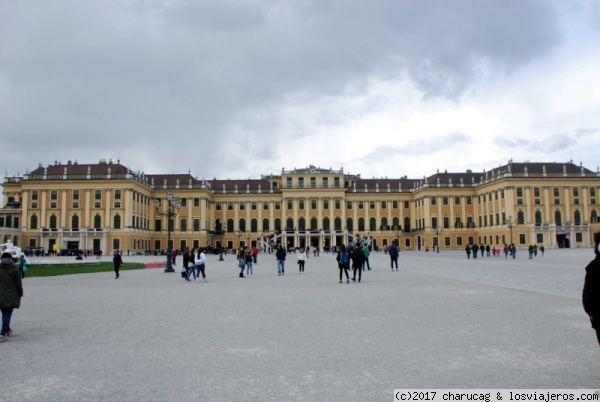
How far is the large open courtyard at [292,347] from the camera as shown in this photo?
5.86 m

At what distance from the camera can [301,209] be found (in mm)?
92625

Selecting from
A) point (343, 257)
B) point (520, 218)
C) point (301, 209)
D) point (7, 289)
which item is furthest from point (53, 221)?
point (7, 289)

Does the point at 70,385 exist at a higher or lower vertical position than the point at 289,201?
lower

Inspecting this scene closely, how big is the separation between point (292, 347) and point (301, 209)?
84695 mm

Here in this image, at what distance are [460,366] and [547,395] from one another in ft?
4.62

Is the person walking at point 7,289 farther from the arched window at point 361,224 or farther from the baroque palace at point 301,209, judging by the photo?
the arched window at point 361,224

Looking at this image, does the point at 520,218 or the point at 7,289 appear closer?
the point at 7,289

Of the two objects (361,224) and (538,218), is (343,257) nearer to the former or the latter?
(538,218)

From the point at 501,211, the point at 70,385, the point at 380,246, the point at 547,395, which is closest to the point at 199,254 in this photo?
the point at 70,385

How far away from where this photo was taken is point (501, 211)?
255 ft

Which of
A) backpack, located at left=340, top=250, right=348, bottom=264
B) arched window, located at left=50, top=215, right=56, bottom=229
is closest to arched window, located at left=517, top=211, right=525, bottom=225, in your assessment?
backpack, located at left=340, top=250, right=348, bottom=264

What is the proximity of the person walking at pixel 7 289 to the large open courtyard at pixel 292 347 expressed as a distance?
1.16ft

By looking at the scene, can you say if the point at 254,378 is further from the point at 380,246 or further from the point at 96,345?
the point at 380,246

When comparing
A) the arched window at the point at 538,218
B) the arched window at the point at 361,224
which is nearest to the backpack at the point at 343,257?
the arched window at the point at 538,218
